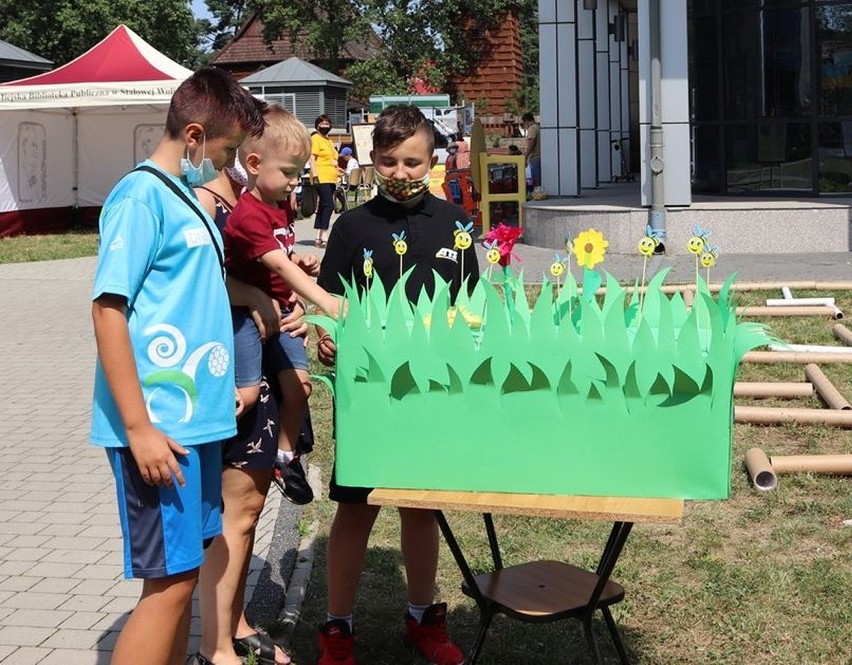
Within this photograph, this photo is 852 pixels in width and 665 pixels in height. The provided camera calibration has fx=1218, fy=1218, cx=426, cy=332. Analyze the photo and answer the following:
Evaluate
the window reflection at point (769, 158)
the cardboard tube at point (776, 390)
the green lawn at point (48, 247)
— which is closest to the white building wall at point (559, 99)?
the window reflection at point (769, 158)

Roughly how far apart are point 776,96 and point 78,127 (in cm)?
1296

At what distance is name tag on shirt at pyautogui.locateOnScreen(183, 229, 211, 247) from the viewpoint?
120 inches

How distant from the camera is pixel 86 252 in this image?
19.7 m

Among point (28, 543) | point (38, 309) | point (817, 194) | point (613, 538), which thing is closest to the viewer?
point (613, 538)

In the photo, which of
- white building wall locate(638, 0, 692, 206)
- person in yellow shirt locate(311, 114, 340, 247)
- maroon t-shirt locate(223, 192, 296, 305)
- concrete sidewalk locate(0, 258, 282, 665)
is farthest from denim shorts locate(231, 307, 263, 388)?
person in yellow shirt locate(311, 114, 340, 247)

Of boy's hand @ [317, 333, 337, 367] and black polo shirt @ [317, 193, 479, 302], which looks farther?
black polo shirt @ [317, 193, 479, 302]

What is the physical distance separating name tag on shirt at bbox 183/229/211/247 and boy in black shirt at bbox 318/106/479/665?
2.01 ft

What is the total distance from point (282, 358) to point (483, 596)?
3.17ft

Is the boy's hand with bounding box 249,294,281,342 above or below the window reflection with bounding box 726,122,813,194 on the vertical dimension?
below

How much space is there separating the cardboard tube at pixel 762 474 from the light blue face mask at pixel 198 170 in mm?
3448

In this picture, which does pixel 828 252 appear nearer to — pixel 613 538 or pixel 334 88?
pixel 613 538

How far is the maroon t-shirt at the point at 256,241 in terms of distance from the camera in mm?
3584

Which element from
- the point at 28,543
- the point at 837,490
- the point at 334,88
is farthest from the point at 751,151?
the point at 334,88

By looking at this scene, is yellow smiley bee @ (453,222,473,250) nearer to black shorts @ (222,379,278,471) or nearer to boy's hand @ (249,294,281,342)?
boy's hand @ (249,294,281,342)
